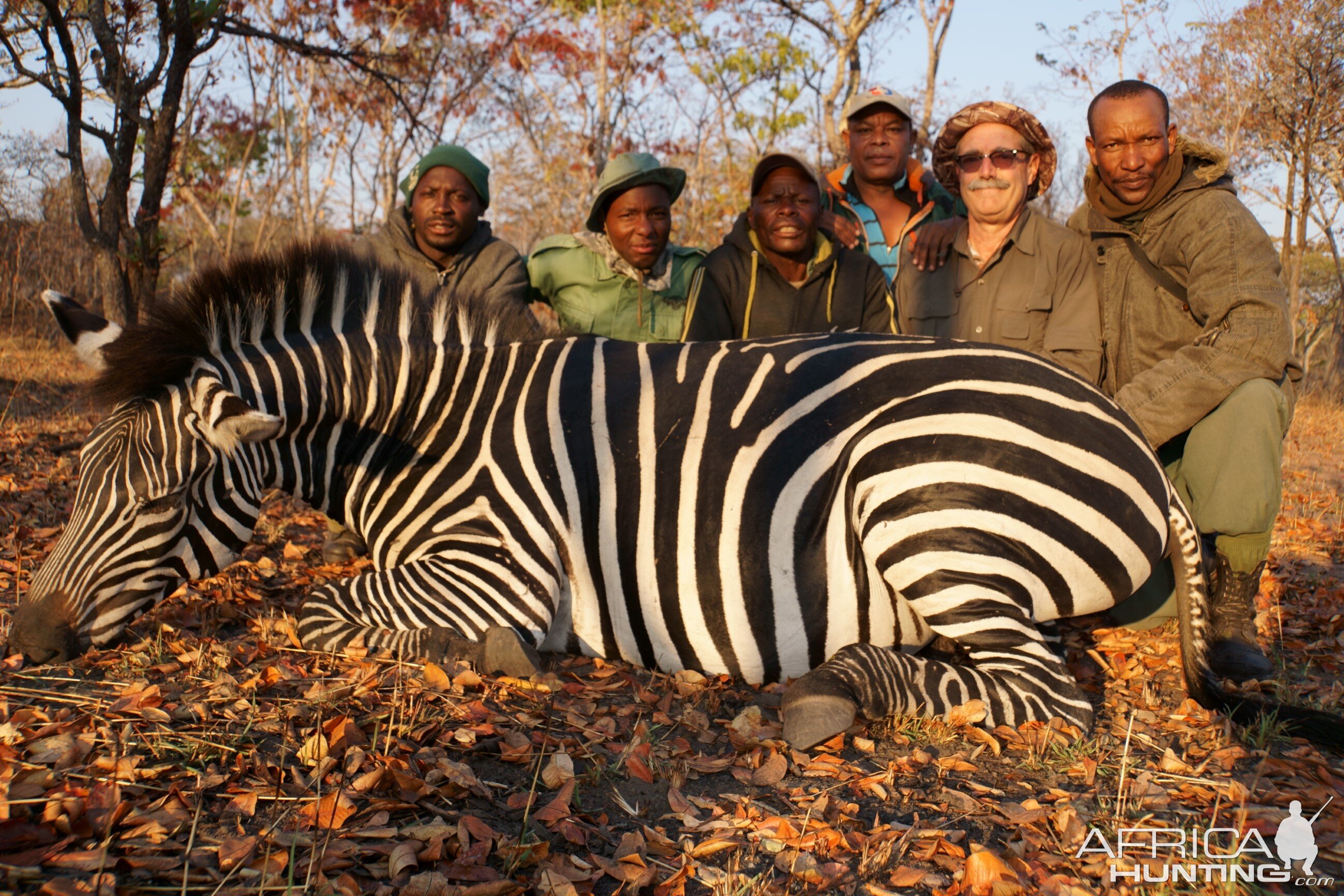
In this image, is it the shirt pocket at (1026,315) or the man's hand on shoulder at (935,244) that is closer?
the shirt pocket at (1026,315)

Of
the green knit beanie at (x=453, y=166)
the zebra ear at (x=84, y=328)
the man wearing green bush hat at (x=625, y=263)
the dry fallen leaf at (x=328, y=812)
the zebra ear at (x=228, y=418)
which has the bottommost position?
the dry fallen leaf at (x=328, y=812)

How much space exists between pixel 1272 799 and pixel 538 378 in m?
3.04

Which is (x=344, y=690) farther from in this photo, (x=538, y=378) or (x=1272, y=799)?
(x=1272, y=799)

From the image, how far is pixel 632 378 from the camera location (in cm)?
378

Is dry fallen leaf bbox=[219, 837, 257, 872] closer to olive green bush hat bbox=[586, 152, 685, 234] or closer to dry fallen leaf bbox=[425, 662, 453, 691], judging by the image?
dry fallen leaf bbox=[425, 662, 453, 691]

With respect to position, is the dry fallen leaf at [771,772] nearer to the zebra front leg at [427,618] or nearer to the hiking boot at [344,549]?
the zebra front leg at [427,618]

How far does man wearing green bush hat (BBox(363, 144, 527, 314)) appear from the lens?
5.81 m

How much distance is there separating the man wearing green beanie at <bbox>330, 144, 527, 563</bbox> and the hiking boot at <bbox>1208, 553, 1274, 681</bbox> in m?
4.29

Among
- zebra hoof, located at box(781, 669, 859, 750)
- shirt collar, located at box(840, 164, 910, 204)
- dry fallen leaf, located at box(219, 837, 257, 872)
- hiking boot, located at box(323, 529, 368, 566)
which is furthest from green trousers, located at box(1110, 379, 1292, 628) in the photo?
hiking boot, located at box(323, 529, 368, 566)

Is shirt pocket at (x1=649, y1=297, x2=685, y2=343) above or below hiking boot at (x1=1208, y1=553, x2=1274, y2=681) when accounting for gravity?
above

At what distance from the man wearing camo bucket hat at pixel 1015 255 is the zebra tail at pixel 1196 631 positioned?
137 centimetres

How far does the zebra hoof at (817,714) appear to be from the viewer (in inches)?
114

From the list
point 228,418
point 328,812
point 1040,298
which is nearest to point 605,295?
point 1040,298

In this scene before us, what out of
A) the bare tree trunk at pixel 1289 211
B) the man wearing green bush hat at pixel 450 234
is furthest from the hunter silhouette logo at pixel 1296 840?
the bare tree trunk at pixel 1289 211
